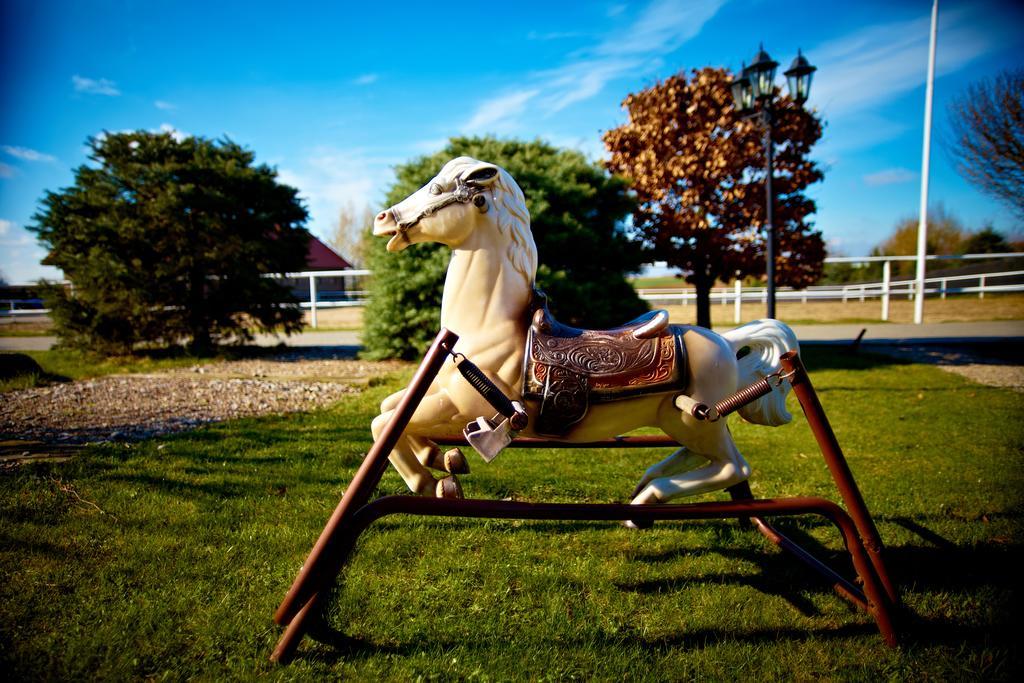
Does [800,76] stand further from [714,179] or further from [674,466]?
[674,466]

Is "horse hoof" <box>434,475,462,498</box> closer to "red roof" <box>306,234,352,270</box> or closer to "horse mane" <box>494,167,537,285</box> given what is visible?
"horse mane" <box>494,167,537,285</box>

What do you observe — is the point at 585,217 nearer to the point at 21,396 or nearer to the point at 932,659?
the point at 932,659

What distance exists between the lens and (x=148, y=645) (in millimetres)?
2000

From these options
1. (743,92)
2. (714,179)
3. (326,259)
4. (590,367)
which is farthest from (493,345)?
(326,259)

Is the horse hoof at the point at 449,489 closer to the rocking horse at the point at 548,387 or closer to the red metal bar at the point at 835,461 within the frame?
the rocking horse at the point at 548,387

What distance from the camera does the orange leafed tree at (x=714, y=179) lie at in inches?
336

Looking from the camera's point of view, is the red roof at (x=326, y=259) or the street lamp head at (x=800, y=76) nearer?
the street lamp head at (x=800, y=76)

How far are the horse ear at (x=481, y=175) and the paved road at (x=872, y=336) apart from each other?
28.3 feet

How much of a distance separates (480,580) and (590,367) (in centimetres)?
123

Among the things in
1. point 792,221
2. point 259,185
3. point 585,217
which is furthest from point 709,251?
point 259,185

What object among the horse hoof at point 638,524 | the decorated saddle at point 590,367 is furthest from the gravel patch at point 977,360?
the decorated saddle at point 590,367

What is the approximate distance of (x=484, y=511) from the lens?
1.88 meters

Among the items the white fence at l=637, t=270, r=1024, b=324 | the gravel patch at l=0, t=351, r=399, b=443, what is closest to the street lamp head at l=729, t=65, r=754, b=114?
the white fence at l=637, t=270, r=1024, b=324

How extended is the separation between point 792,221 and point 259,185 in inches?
343
